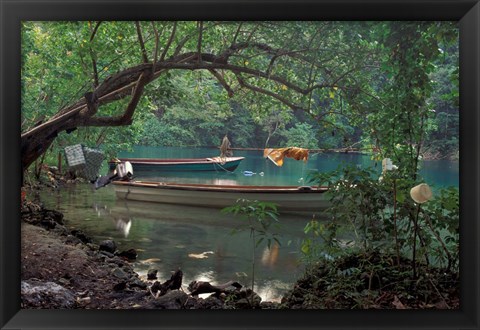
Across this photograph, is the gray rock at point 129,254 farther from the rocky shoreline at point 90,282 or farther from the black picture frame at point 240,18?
the black picture frame at point 240,18

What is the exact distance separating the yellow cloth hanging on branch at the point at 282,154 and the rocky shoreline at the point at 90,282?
69cm

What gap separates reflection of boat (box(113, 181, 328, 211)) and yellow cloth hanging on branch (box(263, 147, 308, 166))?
30 centimetres

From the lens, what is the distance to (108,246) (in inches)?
116

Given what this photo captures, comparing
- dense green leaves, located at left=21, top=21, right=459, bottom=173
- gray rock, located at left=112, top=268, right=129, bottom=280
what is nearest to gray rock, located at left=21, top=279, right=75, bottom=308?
gray rock, located at left=112, top=268, right=129, bottom=280

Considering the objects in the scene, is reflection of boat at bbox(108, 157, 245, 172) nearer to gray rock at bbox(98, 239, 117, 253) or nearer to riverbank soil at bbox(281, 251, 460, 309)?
gray rock at bbox(98, 239, 117, 253)

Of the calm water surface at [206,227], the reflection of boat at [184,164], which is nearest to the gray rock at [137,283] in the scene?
the calm water surface at [206,227]

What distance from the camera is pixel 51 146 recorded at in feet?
9.28

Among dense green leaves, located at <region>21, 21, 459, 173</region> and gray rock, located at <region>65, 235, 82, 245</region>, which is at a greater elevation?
dense green leaves, located at <region>21, 21, 459, 173</region>

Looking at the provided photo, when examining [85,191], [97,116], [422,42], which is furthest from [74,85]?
[422,42]

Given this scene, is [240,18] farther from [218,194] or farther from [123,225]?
[123,225]

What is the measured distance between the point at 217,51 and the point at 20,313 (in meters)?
1.64

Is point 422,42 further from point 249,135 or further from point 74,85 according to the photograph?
point 74,85

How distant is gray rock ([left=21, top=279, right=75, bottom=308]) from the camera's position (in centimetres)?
196

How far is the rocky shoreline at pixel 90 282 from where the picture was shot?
2.07 metres
